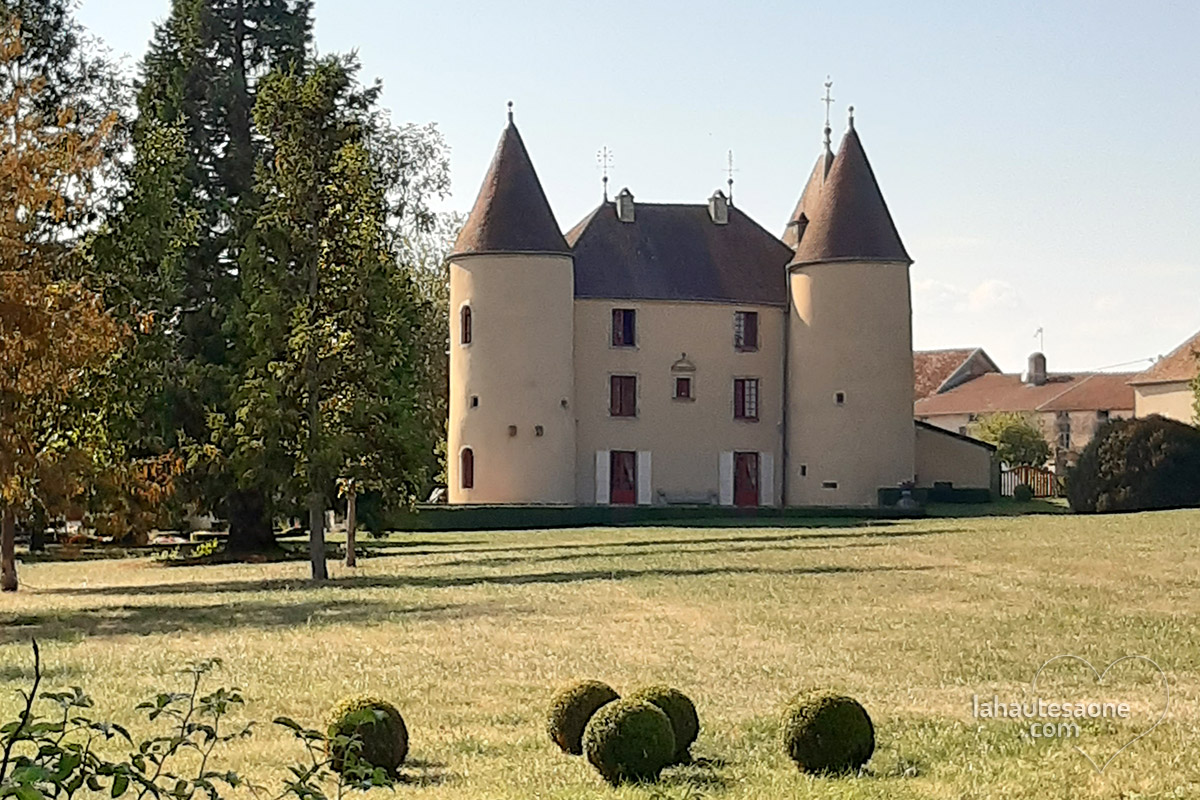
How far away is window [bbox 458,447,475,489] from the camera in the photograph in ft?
189

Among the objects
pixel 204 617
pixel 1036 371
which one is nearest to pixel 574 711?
pixel 204 617

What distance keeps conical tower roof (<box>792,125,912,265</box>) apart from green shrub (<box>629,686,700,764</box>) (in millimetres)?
49216

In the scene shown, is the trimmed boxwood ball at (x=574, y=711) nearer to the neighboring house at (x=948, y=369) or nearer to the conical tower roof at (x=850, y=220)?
the conical tower roof at (x=850, y=220)

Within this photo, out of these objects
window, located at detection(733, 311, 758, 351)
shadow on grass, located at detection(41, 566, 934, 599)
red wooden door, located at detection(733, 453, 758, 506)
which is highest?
window, located at detection(733, 311, 758, 351)

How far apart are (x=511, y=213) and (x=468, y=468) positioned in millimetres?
8902

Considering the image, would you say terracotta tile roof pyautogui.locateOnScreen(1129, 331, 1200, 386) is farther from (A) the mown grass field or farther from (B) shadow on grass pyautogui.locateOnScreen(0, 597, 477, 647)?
(B) shadow on grass pyautogui.locateOnScreen(0, 597, 477, 647)

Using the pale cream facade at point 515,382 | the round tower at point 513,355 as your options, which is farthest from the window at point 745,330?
the pale cream facade at point 515,382

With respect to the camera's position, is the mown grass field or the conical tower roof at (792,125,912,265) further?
the conical tower roof at (792,125,912,265)

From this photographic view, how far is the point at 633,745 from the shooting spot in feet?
30.8

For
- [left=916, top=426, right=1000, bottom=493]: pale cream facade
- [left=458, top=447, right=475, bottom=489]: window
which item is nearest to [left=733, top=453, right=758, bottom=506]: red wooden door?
[left=916, top=426, right=1000, bottom=493]: pale cream facade

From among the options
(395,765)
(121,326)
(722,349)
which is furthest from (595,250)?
(395,765)

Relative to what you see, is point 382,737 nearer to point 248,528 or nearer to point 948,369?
point 248,528

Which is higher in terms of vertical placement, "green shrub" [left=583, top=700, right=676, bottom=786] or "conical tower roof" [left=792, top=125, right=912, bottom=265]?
"conical tower roof" [left=792, top=125, right=912, bottom=265]

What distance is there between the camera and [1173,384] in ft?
257
